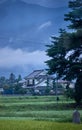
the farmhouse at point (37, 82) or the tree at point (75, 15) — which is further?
the farmhouse at point (37, 82)

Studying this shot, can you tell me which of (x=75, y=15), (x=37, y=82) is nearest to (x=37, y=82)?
(x=37, y=82)

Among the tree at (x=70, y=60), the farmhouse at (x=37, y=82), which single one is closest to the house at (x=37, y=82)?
the farmhouse at (x=37, y=82)

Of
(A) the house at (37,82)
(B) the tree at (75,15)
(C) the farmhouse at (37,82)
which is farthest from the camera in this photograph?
(A) the house at (37,82)

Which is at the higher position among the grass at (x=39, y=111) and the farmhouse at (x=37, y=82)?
the farmhouse at (x=37, y=82)

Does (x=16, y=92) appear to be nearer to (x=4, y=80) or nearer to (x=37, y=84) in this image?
(x=37, y=84)

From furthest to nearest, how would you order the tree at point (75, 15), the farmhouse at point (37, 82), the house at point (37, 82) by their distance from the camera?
1. the house at point (37, 82)
2. the farmhouse at point (37, 82)
3. the tree at point (75, 15)

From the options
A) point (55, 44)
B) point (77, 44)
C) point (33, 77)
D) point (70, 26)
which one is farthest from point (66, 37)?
point (33, 77)

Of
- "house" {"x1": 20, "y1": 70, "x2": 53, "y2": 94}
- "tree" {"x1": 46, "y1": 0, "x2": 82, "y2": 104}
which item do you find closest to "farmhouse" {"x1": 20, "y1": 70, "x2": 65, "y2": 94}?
"house" {"x1": 20, "y1": 70, "x2": 53, "y2": 94}

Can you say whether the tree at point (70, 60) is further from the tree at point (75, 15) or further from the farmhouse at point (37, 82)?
the farmhouse at point (37, 82)

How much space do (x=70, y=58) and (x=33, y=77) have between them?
3366 cm

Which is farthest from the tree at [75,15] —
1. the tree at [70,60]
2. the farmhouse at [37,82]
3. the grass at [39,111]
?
the farmhouse at [37,82]

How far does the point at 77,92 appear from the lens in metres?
31.3

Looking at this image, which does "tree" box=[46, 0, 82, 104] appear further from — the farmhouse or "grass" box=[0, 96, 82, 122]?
the farmhouse

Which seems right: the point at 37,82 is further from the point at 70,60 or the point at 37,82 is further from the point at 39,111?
the point at 39,111
